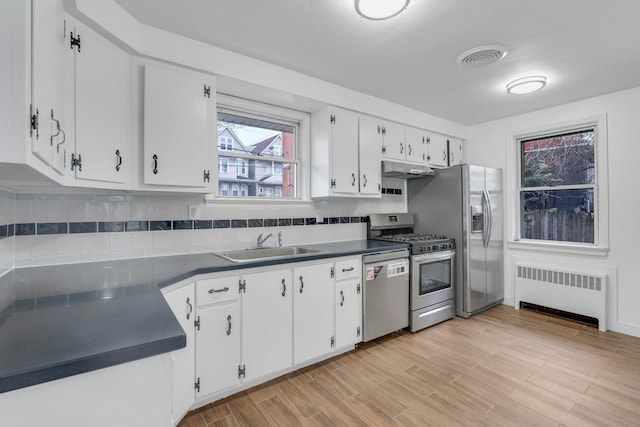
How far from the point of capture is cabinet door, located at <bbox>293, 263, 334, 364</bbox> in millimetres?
2336

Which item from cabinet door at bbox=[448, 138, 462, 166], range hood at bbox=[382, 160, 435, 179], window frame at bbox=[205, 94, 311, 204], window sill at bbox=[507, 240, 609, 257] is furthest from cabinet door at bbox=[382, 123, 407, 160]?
window sill at bbox=[507, 240, 609, 257]

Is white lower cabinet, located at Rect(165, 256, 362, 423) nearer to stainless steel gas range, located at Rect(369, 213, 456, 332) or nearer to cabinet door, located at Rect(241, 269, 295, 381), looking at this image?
cabinet door, located at Rect(241, 269, 295, 381)

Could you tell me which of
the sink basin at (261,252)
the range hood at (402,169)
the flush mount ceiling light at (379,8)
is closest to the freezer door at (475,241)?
the range hood at (402,169)

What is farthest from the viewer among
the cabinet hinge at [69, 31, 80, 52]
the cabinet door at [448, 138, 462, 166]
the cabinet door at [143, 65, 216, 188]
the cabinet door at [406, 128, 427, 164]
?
the cabinet door at [448, 138, 462, 166]

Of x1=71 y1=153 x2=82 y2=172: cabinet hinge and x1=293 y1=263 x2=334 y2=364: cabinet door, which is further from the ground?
x1=71 y1=153 x2=82 y2=172: cabinet hinge

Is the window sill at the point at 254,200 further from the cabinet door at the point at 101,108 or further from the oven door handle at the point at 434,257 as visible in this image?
the oven door handle at the point at 434,257

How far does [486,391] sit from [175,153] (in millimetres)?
2809

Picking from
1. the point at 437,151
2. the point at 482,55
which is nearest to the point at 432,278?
the point at 437,151

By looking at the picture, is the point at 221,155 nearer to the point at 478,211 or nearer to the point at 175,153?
the point at 175,153

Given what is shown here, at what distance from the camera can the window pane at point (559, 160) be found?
3.46 m

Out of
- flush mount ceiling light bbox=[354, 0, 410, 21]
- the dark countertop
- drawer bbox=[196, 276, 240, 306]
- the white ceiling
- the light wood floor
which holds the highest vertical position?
the white ceiling

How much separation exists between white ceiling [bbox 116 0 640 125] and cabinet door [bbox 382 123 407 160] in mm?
484

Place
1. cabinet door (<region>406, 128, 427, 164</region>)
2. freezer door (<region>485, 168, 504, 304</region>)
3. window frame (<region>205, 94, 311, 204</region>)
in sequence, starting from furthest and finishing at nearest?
freezer door (<region>485, 168, 504, 304</region>) < cabinet door (<region>406, 128, 427, 164</region>) < window frame (<region>205, 94, 311, 204</region>)

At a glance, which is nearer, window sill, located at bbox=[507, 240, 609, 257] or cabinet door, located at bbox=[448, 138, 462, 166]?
window sill, located at bbox=[507, 240, 609, 257]
